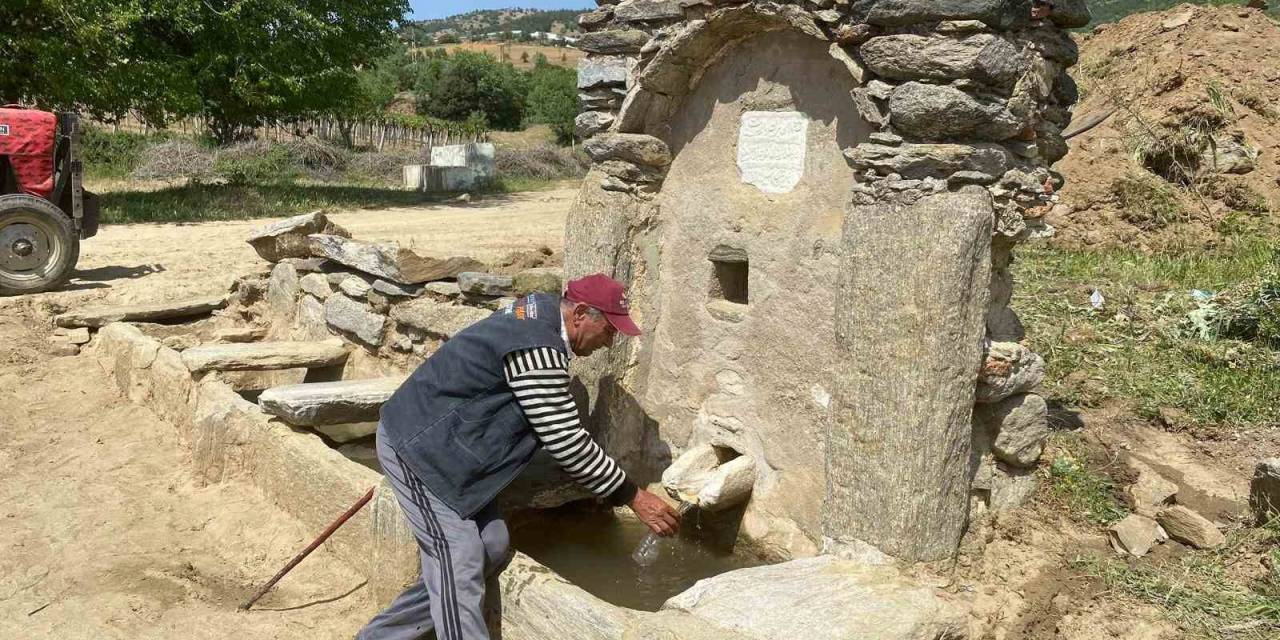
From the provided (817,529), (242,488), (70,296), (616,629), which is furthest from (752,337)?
(70,296)

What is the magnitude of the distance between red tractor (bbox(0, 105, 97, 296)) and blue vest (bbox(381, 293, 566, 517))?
6.15m

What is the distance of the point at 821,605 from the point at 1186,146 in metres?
7.68

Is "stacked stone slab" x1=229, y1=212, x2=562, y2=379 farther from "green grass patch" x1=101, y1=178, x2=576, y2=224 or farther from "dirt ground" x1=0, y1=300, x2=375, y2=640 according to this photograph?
"green grass patch" x1=101, y1=178, x2=576, y2=224

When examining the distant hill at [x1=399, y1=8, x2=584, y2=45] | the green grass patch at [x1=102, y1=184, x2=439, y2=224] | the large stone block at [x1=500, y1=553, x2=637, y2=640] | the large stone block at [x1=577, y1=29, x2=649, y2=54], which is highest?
the distant hill at [x1=399, y1=8, x2=584, y2=45]

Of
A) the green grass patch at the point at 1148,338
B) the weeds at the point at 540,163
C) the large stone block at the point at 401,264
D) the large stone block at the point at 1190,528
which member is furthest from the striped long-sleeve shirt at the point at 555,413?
the weeds at the point at 540,163

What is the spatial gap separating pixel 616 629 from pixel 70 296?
6909 millimetres

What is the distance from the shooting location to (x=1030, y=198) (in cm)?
361

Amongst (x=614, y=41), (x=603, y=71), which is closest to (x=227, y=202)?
(x=603, y=71)

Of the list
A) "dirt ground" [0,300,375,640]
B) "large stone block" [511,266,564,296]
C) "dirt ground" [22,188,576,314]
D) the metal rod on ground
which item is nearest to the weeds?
"dirt ground" [22,188,576,314]

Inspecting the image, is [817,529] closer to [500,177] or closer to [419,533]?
[419,533]

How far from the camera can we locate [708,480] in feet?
14.9

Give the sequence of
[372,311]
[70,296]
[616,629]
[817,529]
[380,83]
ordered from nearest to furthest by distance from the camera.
→ [616,629]
[817,529]
[372,311]
[70,296]
[380,83]

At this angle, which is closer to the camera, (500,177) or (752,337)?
(752,337)

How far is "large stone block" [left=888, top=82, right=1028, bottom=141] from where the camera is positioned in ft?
10.8
